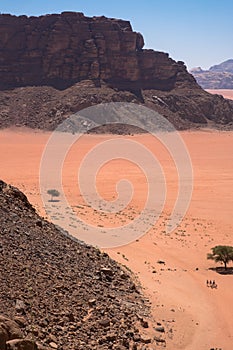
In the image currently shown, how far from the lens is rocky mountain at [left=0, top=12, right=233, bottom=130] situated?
7862 centimetres

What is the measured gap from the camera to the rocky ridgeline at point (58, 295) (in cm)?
784

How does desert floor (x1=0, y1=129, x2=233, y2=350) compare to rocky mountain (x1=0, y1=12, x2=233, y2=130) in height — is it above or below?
below

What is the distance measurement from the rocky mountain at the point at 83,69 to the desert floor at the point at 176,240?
28303mm

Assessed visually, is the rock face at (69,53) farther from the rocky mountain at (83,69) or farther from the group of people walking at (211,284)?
the group of people walking at (211,284)

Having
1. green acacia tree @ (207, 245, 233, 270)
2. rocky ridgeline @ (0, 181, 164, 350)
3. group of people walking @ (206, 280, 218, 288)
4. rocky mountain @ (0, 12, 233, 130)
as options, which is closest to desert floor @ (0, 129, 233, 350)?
group of people walking @ (206, 280, 218, 288)

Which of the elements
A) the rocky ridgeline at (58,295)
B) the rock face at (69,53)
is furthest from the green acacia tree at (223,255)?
the rock face at (69,53)

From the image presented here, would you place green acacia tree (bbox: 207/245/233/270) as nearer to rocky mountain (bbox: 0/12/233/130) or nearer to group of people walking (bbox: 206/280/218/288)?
group of people walking (bbox: 206/280/218/288)

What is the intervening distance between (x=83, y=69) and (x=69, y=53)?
4.13 meters

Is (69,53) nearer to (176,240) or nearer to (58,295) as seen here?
(176,240)

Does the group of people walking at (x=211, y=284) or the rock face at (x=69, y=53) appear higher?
the rock face at (x=69, y=53)

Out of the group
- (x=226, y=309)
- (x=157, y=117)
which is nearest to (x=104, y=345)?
(x=226, y=309)

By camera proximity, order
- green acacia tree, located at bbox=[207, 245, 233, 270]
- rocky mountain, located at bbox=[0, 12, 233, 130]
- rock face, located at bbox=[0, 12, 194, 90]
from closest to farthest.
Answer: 1. green acacia tree, located at bbox=[207, 245, 233, 270]
2. rocky mountain, located at bbox=[0, 12, 233, 130]
3. rock face, located at bbox=[0, 12, 194, 90]

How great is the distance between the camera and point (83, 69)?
8131 centimetres

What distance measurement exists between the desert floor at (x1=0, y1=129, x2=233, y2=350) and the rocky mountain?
28303mm
